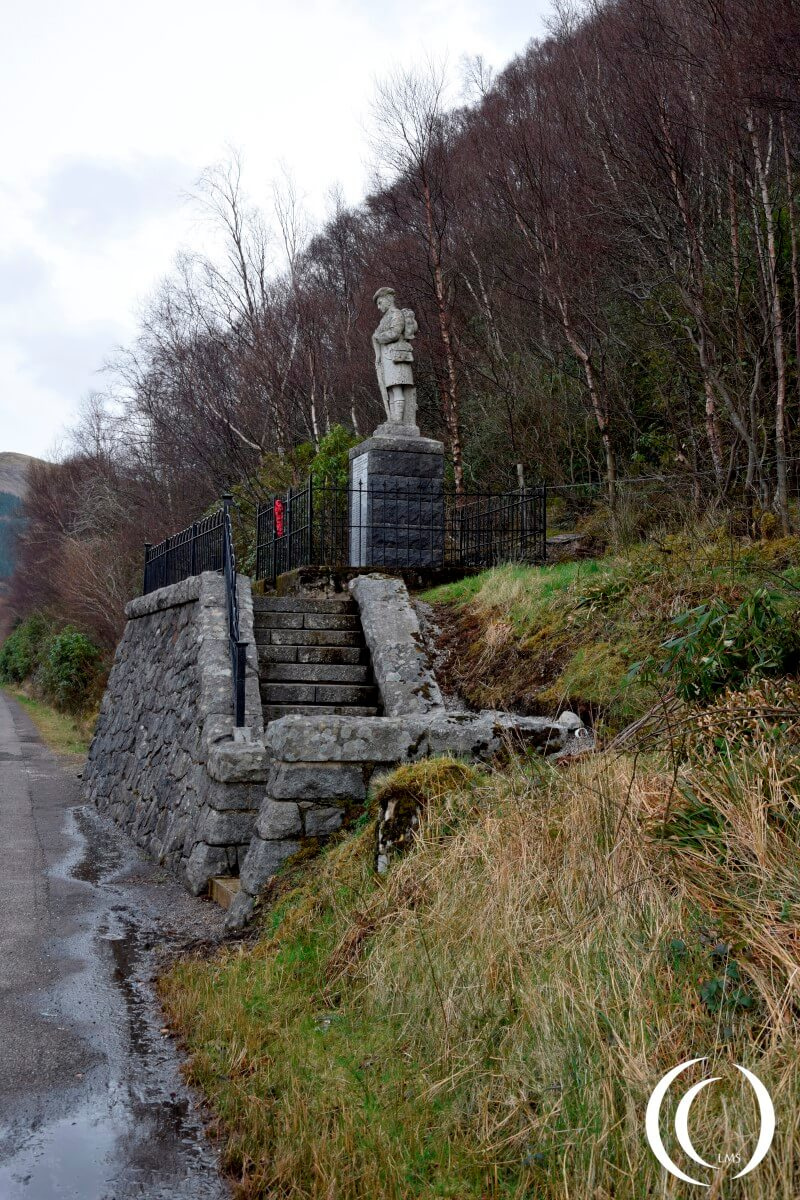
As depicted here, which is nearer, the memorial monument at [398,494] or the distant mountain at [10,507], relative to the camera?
the memorial monument at [398,494]

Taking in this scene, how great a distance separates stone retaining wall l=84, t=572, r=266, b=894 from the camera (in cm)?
721

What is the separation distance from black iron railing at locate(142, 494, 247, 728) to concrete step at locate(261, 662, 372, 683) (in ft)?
1.47

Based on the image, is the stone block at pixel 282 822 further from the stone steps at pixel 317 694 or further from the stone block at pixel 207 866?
the stone steps at pixel 317 694

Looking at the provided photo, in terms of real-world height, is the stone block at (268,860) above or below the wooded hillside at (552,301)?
below

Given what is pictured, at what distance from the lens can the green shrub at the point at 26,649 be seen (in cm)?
3556

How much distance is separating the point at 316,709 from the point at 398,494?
4.14 metres

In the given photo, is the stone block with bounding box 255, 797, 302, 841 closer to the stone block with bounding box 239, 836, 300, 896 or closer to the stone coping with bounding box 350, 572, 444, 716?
the stone block with bounding box 239, 836, 300, 896

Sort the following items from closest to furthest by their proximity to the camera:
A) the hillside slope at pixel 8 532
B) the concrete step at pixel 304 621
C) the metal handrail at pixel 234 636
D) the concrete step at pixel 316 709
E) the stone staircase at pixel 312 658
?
the metal handrail at pixel 234 636 < the concrete step at pixel 316 709 < the stone staircase at pixel 312 658 < the concrete step at pixel 304 621 < the hillside slope at pixel 8 532

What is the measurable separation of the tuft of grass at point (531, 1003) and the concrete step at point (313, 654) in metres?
5.20

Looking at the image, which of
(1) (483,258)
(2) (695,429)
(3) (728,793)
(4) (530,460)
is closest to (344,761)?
(3) (728,793)

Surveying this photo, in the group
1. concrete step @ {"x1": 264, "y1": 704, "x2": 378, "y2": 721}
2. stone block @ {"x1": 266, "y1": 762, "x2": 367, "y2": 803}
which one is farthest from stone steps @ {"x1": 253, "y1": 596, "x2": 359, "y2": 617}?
stone block @ {"x1": 266, "y1": 762, "x2": 367, "y2": 803}

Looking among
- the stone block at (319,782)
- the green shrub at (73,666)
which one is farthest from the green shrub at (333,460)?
the green shrub at (73,666)

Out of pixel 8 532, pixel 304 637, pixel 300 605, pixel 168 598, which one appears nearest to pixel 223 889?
pixel 304 637

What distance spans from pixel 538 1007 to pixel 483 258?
21.1 metres
